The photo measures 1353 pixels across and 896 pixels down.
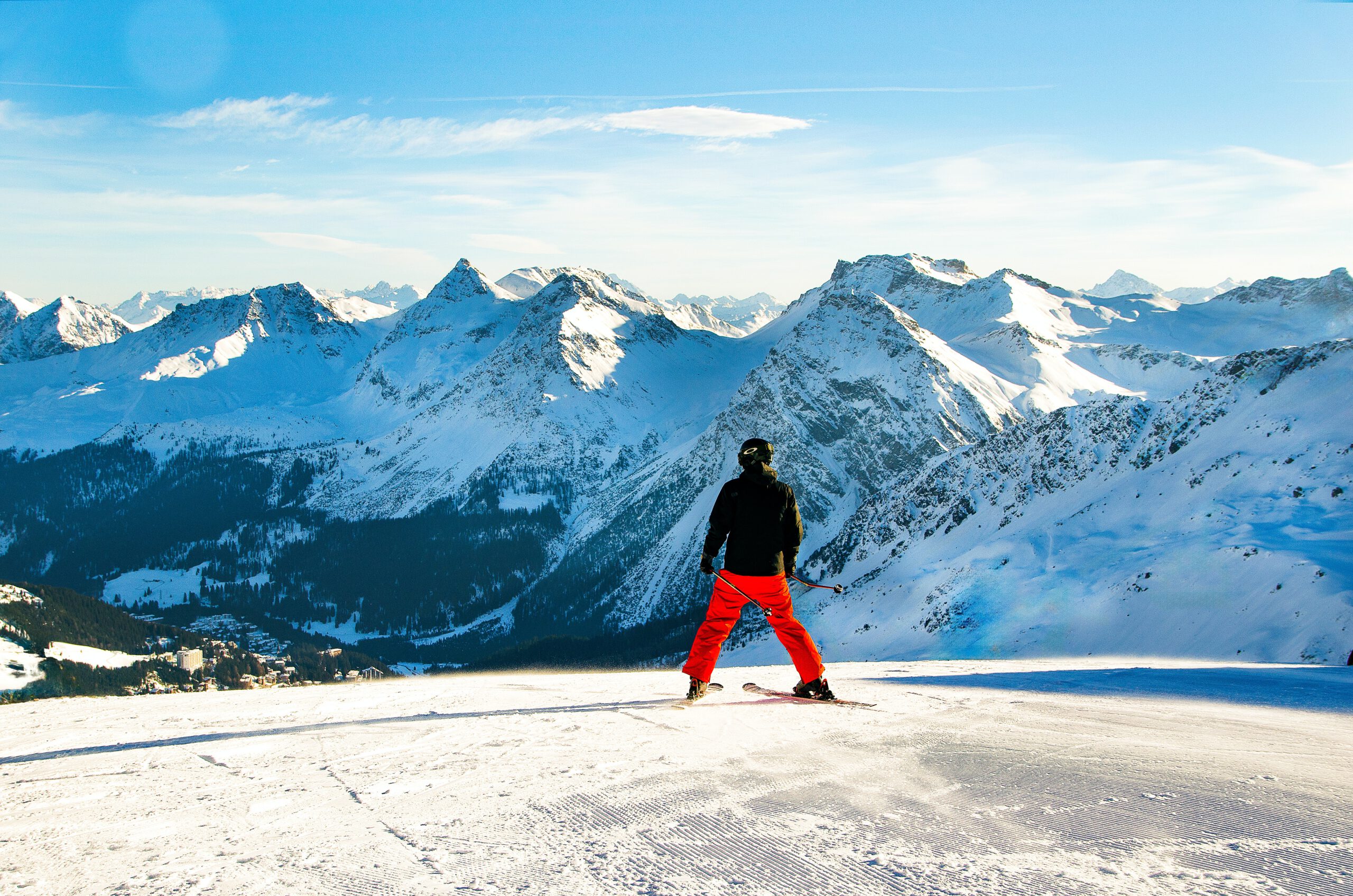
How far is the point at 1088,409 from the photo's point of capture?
2972 inches

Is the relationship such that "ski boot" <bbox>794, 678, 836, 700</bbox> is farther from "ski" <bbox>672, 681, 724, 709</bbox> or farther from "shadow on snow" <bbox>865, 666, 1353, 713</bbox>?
"shadow on snow" <bbox>865, 666, 1353, 713</bbox>

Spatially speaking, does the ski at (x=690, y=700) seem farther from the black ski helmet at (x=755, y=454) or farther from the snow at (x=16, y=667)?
the snow at (x=16, y=667)

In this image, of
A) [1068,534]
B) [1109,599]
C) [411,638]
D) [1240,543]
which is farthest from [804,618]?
[411,638]

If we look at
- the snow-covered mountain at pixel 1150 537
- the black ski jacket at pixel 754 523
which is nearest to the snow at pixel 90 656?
the snow-covered mountain at pixel 1150 537

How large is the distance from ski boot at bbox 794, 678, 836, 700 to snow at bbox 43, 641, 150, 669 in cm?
11720

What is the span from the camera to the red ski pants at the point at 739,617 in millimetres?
9922

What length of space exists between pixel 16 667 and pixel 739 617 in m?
112

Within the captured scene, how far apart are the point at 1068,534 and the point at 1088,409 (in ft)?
75.4

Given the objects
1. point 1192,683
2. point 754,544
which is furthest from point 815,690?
point 1192,683

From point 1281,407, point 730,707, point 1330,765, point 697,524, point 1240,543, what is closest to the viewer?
point 1330,765

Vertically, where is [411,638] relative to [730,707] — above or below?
below

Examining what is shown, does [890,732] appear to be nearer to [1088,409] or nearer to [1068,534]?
[1068,534]

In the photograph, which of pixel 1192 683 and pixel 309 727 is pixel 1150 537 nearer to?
pixel 1192 683

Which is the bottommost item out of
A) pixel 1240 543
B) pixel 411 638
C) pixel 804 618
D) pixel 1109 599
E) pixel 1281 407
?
pixel 411 638
